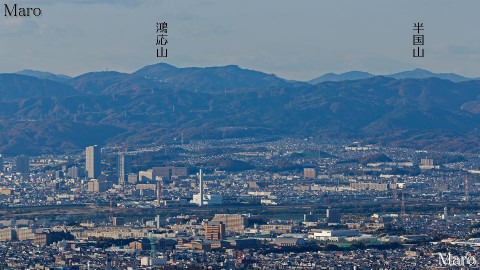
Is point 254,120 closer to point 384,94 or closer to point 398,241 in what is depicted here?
point 384,94

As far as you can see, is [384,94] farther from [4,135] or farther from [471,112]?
[4,135]

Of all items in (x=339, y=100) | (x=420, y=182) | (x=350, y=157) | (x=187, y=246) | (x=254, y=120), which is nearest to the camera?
(x=187, y=246)

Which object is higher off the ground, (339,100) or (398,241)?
(339,100)

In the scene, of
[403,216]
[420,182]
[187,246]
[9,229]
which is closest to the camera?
[187,246]

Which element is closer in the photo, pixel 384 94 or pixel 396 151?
pixel 396 151

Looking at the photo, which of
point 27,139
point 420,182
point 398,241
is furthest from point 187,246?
point 27,139

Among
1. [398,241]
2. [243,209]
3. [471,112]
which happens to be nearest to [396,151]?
[471,112]

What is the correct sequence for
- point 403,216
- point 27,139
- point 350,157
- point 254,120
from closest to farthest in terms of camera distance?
1. point 403,216
2. point 350,157
3. point 27,139
4. point 254,120

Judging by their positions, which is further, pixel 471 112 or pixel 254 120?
pixel 471 112

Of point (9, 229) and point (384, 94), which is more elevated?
point (384, 94)
